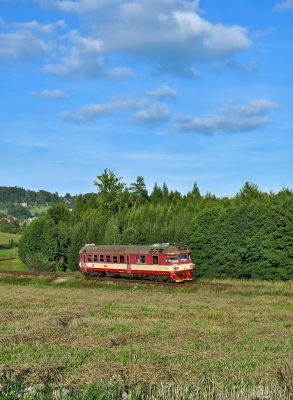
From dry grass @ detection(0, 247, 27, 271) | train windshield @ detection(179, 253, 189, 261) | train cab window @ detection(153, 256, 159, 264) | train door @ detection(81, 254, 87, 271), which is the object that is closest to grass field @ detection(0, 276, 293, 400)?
train windshield @ detection(179, 253, 189, 261)

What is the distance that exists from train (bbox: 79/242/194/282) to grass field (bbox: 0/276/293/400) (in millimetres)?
11222

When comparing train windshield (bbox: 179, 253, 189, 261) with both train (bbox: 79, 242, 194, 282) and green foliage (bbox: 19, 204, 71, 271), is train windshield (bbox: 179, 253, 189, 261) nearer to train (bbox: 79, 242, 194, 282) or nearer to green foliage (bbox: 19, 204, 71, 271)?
train (bbox: 79, 242, 194, 282)

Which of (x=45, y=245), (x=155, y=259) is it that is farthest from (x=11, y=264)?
(x=155, y=259)

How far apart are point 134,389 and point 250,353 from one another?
4.87m

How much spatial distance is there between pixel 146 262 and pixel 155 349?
2623 cm

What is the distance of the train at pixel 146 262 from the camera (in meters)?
36.8

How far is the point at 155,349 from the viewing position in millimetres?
12359

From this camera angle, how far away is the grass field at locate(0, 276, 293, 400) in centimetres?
860

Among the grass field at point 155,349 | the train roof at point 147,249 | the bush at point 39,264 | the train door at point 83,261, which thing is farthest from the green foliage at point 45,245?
the grass field at point 155,349

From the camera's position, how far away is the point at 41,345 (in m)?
13.0

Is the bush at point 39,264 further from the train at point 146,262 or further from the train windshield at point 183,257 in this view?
the train windshield at point 183,257

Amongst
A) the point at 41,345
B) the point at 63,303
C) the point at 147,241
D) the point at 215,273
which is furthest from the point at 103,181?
the point at 41,345

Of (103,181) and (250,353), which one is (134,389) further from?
(103,181)

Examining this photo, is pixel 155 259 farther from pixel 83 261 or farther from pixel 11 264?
pixel 11 264
